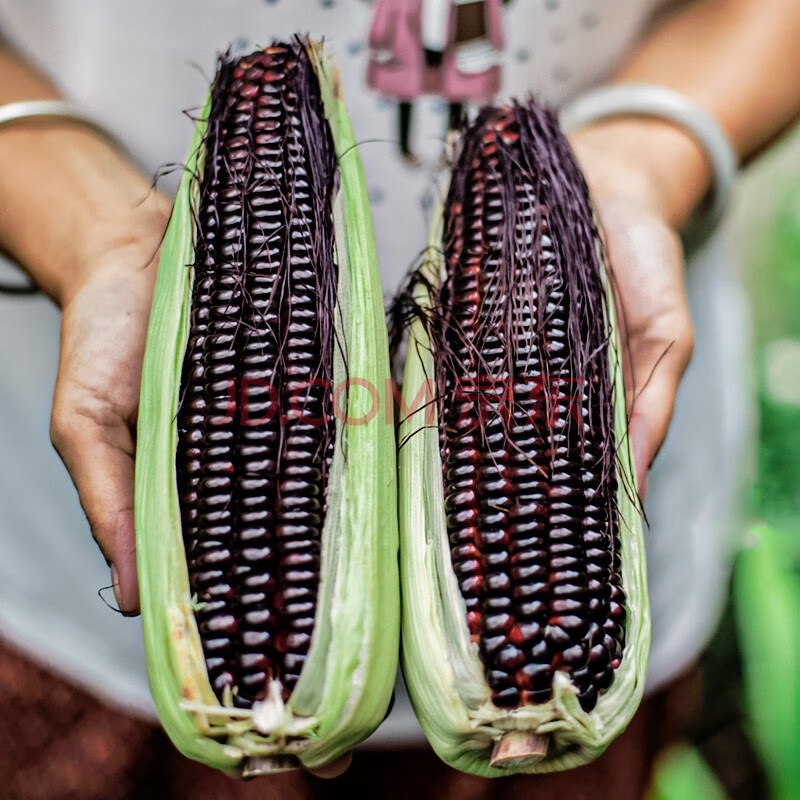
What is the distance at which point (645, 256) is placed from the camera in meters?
0.46

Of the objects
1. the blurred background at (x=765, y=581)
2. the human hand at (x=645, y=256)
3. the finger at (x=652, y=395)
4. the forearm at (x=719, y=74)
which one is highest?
the forearm at (x=719, y=74)

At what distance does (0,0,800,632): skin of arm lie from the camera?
401 mm

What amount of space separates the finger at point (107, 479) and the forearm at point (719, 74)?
40 cm

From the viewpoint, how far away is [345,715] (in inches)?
11.9

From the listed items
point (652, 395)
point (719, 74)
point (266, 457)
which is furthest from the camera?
point (719, 74)

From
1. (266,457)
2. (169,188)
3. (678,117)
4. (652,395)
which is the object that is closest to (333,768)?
(266,457)

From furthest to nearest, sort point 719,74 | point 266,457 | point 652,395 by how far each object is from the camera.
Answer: point 719,74 < point 652,395 < point 266,457

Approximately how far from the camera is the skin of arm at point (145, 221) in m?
0.40

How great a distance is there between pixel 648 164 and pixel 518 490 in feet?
1.03

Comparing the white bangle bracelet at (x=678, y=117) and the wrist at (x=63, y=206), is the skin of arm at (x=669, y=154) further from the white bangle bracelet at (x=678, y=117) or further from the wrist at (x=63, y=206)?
the wrist at (x=63, y=206)

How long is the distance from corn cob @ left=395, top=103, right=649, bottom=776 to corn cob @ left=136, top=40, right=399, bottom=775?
0.02 m

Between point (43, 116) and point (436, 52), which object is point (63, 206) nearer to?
point (43, 116)

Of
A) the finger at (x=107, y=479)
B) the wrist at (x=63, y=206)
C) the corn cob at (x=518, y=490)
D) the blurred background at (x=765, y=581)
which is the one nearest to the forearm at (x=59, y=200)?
the wrist at (x=63, y=206)

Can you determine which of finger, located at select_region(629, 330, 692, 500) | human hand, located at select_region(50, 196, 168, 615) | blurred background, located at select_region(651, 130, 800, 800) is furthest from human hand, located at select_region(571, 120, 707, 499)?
human hand, located at select_region(50, 196, 168, 615)
